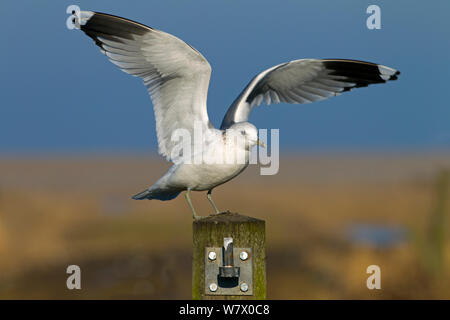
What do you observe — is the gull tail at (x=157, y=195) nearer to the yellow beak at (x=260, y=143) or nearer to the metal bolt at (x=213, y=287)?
the yellow beak at (x=260, y=143)

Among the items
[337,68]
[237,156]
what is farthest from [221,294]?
[337,68]

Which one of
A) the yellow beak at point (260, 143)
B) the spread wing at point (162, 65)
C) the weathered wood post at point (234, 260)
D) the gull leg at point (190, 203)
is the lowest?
the weathered wood post at point (234, 260)

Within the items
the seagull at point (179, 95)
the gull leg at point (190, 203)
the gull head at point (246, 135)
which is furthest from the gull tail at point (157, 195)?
the gull head at point (246, 135)

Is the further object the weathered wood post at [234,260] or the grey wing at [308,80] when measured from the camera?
the grey wing at [308,80]

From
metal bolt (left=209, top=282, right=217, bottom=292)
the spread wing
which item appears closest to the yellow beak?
the spread wing

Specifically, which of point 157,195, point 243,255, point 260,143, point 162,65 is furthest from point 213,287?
point 162,65

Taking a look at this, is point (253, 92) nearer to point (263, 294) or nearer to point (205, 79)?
point (205, 79)

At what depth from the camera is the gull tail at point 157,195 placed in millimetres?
3334

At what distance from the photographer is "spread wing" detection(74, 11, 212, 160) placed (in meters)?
3.28

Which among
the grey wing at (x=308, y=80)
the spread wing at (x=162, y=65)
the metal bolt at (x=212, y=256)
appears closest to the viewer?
the metal bolt at (x=212, y=256)

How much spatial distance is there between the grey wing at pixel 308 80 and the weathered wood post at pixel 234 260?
1.11 metres

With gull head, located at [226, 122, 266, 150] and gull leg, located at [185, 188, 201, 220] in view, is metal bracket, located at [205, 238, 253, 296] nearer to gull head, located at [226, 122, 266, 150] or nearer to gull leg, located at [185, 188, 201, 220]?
gull leg, located at [185, 188, 201, 220]

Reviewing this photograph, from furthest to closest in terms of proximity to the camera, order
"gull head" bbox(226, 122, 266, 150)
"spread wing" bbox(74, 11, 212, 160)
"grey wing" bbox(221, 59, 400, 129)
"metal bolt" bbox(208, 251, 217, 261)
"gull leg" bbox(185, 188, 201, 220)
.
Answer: "grey wing" bbox(221, 59, 400, 129), "spread wing" bbox(74, 11, 212, 160), "gull head" bbox(226, 122, 266, 150), "gull leg" bbox(185, 188, 201, 220), "metal bolt" bbox(208, 251, 217, 261)

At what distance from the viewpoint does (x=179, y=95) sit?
3430 mm
